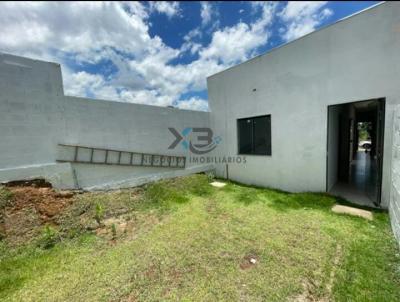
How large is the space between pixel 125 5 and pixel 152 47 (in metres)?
2.31

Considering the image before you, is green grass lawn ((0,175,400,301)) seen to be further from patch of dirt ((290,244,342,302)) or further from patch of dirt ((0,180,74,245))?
patch of dirt ((0,180,74,245))

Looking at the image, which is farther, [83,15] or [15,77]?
[15,77]

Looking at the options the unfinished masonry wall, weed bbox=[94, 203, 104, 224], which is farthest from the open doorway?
weed bbox=[94, 203, 104, 224]

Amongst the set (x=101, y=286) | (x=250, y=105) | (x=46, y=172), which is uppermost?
(x=250, y=105)

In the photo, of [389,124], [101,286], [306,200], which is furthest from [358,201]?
[101,286]

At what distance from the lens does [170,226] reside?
134 inches

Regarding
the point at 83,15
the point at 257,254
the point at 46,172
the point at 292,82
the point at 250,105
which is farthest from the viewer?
the point at 250,105

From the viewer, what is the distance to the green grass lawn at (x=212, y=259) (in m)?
1.97

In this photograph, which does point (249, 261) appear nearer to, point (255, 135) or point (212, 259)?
point (212, 259)

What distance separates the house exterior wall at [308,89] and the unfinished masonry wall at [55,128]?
9.60ft

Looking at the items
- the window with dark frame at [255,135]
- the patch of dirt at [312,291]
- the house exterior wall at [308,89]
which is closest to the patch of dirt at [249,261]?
the patch of dirt at [312,291]

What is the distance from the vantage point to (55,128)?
3.91m

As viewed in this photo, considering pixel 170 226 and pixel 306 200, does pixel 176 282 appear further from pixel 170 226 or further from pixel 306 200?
pixel 306 200

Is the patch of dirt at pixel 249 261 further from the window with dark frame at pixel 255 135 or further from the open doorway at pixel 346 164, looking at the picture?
the window with dark frame at pixel 255 135
